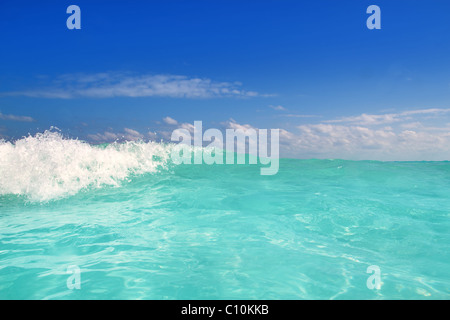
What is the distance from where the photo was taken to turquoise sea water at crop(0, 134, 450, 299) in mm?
4539

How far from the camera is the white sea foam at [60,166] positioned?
11.9 metres

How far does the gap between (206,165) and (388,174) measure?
31.9ft

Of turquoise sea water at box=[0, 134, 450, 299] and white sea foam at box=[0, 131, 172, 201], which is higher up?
white sea foam at box=[0, 131, 172, 201]

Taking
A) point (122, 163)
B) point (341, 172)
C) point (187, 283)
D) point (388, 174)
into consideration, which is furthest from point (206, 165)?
point (187, 283)

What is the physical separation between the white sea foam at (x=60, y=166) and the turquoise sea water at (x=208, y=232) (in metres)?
A: 0.06

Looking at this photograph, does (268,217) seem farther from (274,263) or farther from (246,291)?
(246,291)

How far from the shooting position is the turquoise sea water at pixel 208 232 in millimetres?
4539

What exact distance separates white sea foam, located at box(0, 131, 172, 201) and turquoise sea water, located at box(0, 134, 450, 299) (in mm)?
61

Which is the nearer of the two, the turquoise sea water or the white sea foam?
the turquoise sea water

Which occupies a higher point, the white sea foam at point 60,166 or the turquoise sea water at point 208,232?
the white sea foam at point 60,166

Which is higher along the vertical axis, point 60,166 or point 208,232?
point 60,166

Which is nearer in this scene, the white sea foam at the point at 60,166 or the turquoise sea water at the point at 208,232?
the turquoise sea water at the point at 208,232

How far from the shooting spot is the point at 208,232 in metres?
7.06

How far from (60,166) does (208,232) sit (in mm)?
9219
